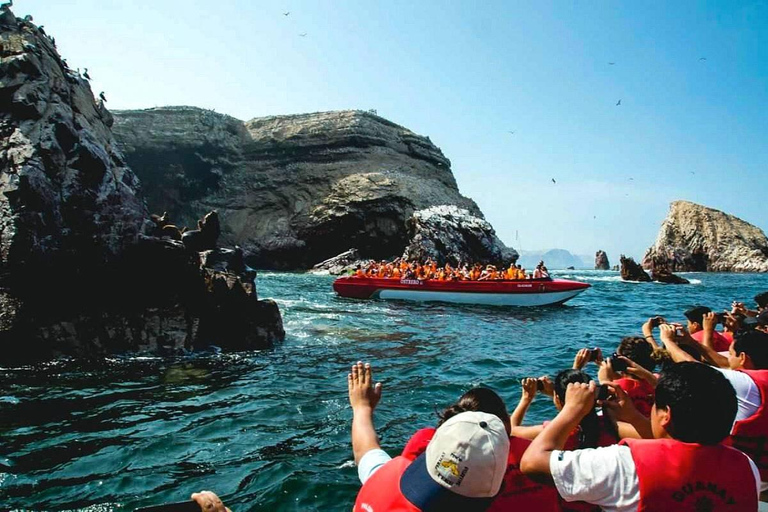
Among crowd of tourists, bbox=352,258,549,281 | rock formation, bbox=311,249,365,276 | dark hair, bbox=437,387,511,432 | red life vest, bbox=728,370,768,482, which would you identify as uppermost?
rock formation, bbox=311,249,365,276

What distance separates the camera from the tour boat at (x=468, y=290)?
2312cm

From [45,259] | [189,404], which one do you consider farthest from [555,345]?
[45,259]

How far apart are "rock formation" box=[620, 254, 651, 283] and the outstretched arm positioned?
1796 inches

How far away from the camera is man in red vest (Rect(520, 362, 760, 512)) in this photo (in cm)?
231

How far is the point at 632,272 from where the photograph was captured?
4412cm

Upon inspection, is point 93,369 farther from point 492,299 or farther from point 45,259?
point 492,299

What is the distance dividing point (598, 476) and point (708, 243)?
3288 inches

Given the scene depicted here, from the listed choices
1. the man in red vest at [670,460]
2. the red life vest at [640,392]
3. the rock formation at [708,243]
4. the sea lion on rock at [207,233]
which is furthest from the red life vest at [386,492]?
the rock formation at [708,243]

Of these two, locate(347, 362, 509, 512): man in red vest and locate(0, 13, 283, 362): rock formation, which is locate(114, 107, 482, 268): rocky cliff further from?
locate(347, 362, 509, 512): man in red vest

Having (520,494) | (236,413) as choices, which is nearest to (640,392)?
(520,494)

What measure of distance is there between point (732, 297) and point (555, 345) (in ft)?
69.0

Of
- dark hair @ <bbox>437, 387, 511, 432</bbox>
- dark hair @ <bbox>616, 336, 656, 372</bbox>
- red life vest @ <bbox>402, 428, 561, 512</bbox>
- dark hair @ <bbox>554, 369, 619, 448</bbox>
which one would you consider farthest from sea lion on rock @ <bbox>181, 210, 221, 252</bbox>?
red life vest @ <bbox>402, 428, 561, 512</bbox>

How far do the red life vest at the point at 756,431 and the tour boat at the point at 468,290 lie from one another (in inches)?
761

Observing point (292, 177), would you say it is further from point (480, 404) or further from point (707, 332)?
point (480, 404)
